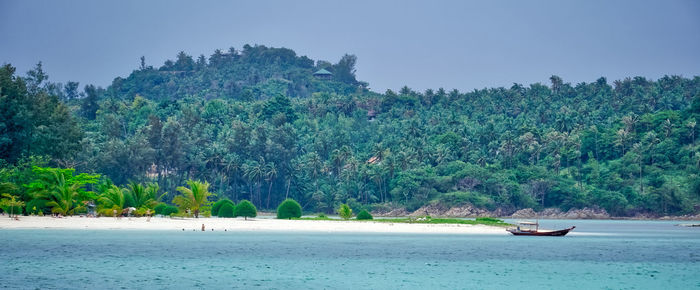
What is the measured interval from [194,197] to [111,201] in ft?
29.2

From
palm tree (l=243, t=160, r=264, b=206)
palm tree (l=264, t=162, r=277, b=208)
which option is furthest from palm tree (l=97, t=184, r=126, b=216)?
palm tree (l=264, t=162, r=277, b=208)

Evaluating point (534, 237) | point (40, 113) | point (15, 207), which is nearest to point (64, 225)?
point (15, 207)

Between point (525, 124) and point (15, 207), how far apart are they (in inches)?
5275

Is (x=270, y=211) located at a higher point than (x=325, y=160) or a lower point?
lower

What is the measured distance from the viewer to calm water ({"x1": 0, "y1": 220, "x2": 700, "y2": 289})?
115ft

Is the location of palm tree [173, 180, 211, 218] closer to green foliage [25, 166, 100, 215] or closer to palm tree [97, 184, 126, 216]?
palm tree [97, 184, 126, 216]

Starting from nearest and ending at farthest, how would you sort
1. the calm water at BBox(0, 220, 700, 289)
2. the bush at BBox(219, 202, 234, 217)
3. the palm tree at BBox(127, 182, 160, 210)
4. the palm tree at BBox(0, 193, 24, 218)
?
the calm water at BBox(0, 220, 700, 289)
the palm tree at BBox(0, 193, 24, 218)
the palm tree at BBox(127, 182, 160, 210)
the bush at BBox(219, 202, 234, 217)

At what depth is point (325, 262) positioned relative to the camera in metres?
43.8

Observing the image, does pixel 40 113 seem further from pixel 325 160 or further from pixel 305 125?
pixel 305 125

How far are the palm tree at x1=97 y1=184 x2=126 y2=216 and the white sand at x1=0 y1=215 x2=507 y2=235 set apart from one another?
1823 mm

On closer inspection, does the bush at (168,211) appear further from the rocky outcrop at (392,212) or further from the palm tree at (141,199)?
the rocky outcrop at (392,212)

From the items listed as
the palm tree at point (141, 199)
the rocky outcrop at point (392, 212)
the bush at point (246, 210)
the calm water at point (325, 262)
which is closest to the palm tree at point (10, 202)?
the calm water at point (325, 262)

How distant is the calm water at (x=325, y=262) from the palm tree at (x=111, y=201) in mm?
8450

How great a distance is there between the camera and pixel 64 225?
6241 cm
